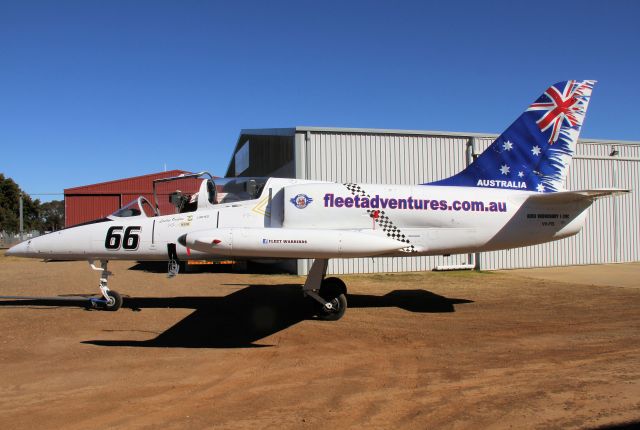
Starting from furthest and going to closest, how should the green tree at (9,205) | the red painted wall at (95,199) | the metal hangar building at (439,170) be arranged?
the green tree at (9,205) < the red painted wall at (95,199) < the metal hangar building at (439,170)

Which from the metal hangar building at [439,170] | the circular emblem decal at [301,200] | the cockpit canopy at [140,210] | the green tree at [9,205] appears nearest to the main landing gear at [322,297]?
the circular emblem decal at [301,200]

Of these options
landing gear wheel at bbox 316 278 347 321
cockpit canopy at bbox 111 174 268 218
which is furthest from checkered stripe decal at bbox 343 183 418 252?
cockpit canopy at bbox 111 174 268 218

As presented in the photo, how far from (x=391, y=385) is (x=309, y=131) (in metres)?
12.9

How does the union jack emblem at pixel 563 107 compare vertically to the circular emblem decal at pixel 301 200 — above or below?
above

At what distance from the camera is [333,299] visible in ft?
30.3

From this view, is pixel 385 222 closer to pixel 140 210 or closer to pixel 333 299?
pixel 333 299

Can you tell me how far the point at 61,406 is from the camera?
4.80 m

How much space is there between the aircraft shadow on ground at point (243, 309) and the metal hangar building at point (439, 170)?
5.24 metres

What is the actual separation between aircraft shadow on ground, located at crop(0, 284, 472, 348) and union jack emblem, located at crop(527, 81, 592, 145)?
443 centimetres

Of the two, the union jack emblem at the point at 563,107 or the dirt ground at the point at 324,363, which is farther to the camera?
the union jack emblem at the point at 563,107

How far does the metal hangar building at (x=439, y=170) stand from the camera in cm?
1744

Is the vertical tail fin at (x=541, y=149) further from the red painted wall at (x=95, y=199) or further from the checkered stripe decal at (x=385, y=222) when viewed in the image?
the red painted wall at (x=95, y=199)

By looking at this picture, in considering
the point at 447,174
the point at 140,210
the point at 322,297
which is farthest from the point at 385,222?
the point at 447,174

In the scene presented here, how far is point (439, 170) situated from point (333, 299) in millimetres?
11019
